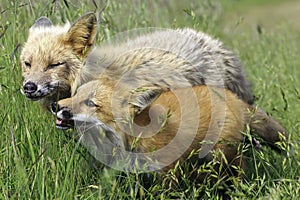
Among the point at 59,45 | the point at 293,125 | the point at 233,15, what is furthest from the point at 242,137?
the point at 233,15

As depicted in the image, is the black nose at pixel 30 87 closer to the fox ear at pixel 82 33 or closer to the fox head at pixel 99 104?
the fox head at pixel 99 104

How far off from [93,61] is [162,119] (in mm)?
929

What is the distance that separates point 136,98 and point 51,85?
0.81 meters

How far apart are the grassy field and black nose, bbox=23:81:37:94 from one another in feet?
0.25

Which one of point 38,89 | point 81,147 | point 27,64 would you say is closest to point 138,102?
point 81,147

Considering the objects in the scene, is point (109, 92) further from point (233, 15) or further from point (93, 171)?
point (233, 15)

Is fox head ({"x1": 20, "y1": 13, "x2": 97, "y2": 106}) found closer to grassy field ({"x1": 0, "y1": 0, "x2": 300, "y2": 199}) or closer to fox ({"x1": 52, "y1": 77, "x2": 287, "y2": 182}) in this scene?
grassy field ({"x1": 0, "y1": 0, "x2": 300, "y2": 199})

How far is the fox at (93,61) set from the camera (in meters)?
4.58

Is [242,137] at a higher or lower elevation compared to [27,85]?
lower

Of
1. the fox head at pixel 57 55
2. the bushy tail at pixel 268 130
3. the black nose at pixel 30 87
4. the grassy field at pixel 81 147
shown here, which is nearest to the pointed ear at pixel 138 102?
the grassy field at pixel 81 147

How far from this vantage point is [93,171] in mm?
4289

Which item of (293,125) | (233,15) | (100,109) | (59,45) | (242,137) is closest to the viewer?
(100,109)

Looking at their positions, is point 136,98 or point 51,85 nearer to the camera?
point 136,98

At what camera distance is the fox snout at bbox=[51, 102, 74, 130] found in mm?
3986
